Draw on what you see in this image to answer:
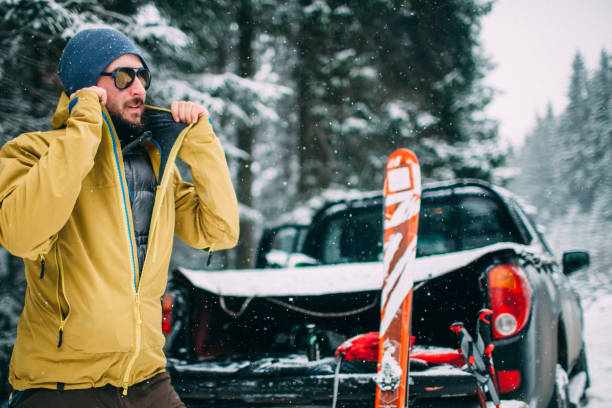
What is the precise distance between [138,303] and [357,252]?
3.48 meters

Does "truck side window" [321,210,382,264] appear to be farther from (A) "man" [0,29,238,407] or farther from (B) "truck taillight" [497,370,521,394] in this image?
(A) "man" [0,29,238,407]

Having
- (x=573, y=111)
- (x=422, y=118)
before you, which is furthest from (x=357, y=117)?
(x=573, y=111)

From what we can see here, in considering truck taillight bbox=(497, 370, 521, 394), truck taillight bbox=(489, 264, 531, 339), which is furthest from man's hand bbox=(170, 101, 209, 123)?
truck taillight bbox=(497, 370, 521, 394)

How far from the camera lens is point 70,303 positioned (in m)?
1.41

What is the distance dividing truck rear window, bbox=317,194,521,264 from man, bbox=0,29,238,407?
107 inches

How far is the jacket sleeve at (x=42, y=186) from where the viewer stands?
127cm

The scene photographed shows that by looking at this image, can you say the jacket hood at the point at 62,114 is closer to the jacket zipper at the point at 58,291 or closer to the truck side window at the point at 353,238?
the jacket zipper at the point at 58,291

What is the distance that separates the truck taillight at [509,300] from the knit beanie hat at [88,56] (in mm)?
2044

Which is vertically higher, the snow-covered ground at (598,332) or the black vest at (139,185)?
the black vest at (139,185)

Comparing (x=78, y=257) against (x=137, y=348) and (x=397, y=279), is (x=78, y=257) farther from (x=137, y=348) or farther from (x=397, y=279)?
(x=397, y=279)

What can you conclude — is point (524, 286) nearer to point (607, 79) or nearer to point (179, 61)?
point (179, 61)

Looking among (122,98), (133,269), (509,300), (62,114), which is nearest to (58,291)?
(133,269)

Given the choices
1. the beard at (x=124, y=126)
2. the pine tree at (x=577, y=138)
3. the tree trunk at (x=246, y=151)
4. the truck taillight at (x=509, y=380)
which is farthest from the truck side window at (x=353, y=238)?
the pine tree at (x=577, y=138)

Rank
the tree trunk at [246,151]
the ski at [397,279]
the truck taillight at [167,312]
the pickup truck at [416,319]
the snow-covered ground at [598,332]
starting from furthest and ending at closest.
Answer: the tree trunk at [246,151] < the snow-covered ground at [598,332] < the truck taillight at [167,312] < the pickup truck at [416,319] < the ski at [397,279]
